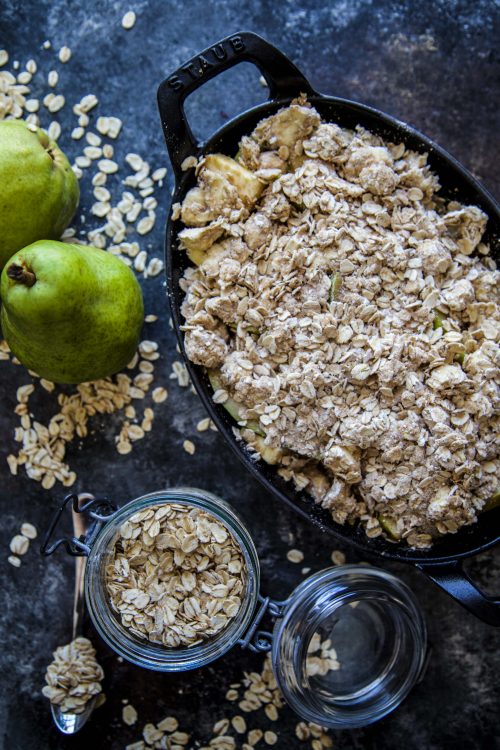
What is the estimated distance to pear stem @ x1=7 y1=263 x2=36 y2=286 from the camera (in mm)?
991

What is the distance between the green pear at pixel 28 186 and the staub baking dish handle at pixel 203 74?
0.20m

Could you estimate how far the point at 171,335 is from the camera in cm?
132

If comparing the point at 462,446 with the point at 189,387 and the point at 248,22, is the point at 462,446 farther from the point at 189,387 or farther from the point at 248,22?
the point at 248,22

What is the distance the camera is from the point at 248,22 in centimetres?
133

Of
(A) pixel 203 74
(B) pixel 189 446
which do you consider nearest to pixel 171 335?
(B) pixel 189 446

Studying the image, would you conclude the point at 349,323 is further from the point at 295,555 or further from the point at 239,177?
the point at 295,555

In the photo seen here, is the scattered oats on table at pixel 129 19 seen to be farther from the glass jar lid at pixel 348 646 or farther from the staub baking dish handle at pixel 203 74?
the glass jar lid at pixel 348 646

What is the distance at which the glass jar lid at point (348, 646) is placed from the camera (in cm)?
119

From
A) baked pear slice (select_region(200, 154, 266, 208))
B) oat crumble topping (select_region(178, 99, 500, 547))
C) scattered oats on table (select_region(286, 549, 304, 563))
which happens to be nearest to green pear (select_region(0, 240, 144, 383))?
oat crumble topping (select_region(178, 99, 500, 547))

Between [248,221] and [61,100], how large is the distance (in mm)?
511

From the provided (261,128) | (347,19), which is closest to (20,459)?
(261,128)

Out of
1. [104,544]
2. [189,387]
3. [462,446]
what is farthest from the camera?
[189,387]

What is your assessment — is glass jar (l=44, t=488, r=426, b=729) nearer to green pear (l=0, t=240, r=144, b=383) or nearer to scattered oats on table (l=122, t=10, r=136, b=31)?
green pear (l=0, t=240, r=144, b=383)

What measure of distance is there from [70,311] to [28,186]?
223mm
